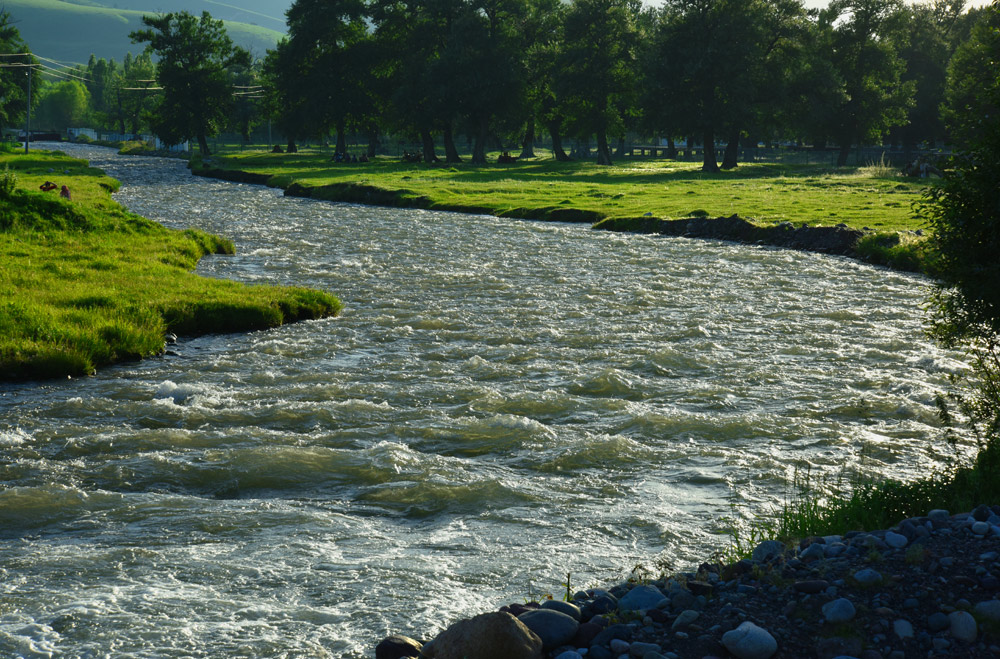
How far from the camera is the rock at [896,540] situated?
23.7ft

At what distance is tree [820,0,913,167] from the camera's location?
89562 millimetres

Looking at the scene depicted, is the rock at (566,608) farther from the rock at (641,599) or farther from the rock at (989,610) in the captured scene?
the rock at (989,610)

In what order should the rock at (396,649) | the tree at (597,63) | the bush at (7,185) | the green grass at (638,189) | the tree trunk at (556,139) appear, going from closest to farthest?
1. the rock at (396,649)
2. the bush at (7,185)
3. the green grass at (638,189)
4. the tree at (597,63)
5. the tree trunk at (556,139)

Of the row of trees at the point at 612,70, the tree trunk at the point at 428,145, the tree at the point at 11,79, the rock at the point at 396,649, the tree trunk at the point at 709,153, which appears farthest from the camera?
the tree at the point at 11,79

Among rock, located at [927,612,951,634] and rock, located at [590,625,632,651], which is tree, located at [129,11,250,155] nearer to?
rock, located at [590,625,632,651]

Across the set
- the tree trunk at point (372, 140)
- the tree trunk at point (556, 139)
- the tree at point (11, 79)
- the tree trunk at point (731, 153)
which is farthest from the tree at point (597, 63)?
the tree at point (11, 79)

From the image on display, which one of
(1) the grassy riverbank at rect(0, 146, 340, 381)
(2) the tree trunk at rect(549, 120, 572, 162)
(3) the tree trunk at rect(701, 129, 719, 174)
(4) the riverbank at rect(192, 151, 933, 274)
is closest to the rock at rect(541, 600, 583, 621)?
(4) the riverbank at rect(192, 151, 933, 274)

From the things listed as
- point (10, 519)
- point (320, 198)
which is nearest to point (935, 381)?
point (10, 519)

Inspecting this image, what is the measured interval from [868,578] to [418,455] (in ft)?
22.0

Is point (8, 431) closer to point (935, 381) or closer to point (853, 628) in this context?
point (853, 628)

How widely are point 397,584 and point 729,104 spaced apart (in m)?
78.6

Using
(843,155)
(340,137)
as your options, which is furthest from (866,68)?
(340,137)

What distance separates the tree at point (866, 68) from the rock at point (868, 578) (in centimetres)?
9002

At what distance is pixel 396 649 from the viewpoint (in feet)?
21.2
